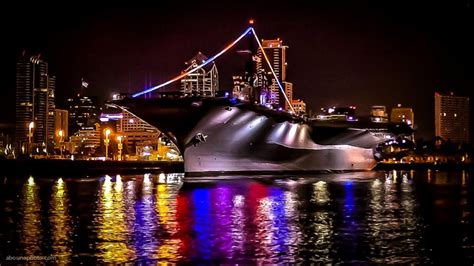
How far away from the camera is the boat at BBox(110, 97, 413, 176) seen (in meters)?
41.8

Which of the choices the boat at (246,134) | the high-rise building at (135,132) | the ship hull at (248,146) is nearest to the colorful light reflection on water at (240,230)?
the boat at (246,134)

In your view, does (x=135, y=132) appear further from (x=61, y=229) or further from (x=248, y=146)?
(x=61, y=229)

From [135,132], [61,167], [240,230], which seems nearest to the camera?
[240,230]

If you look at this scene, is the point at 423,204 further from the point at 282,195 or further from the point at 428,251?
the point at 428,251

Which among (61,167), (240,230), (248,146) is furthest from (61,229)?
(61,167)

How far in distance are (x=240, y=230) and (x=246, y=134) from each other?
30.8 metres

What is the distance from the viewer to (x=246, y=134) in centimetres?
4656

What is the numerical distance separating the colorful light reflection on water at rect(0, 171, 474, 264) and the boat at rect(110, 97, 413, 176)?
1646cm

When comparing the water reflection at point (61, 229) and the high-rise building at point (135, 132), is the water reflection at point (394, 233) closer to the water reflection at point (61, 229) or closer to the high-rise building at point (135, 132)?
the water reflection at point (61, 229)

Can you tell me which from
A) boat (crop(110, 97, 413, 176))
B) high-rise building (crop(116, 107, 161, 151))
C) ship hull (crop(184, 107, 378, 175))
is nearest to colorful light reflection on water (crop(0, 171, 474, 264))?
boat (crop(110, 97, 413, 176))

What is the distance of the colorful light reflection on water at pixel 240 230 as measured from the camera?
12.3m

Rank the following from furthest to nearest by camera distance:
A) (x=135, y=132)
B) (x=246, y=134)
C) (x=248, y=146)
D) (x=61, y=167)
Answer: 1. (x=135, y=132)
2. (x=61, y=167)
3. (x=248, y=146)
4. (x=246, y=134)

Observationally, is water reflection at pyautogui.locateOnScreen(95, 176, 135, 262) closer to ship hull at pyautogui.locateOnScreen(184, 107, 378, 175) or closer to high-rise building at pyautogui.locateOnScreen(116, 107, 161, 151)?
ship hull at pyautogui.locateOnScreen(184, 107, 378, 175)

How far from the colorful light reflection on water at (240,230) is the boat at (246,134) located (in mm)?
16461
